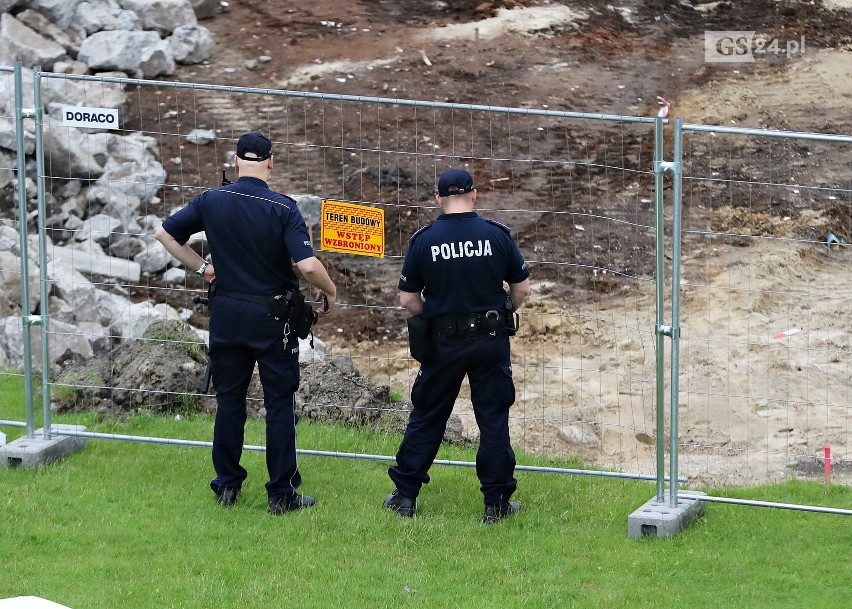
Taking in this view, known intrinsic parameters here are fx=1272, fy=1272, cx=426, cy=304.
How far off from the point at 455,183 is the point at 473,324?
759mm

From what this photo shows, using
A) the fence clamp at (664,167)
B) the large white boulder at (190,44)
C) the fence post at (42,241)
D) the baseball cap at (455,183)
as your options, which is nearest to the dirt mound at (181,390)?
the fence post at (42,241)

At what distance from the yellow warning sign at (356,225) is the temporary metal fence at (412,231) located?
2.18ft

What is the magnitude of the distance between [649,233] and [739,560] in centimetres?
914

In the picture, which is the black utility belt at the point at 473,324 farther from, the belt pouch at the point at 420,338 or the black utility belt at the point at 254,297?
the black utility belt at the point at 254,297

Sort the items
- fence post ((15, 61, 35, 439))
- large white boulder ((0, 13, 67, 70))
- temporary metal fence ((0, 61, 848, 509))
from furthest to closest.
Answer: large white boulder ((0, 13, 67, 70)) < temporary metal fence ((0, 61, 848, 509)) < fence post ((15, 61, 35, 439))

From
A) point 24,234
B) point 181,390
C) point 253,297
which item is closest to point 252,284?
point 253,297

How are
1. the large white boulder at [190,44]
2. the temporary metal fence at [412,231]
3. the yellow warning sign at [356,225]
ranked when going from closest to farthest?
1. the yellow warning sign at [356,225]
2. the temporary metal fence at [412,231]
3. the large white boulder at [190,44]

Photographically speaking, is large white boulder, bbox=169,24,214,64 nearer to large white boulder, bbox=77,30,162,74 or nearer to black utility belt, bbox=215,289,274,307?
large white boulder, bbox=77,30,162,74

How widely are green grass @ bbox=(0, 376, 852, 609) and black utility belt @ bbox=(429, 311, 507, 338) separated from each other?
1.08 metres

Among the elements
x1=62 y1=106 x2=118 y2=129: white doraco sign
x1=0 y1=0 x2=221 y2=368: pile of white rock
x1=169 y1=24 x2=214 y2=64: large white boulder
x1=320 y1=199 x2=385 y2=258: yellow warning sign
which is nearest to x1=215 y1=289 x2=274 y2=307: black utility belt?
x1=320 y1=199 x2=385 y2=258: yellow warning sign

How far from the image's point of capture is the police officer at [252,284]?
6926 mm

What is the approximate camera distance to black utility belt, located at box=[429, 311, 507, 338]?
6812mm

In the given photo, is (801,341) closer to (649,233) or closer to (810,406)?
(810,406)

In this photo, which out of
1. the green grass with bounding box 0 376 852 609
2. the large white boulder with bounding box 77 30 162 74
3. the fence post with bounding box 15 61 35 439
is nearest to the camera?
A: the green grass with bounding box 0 376 852 609
